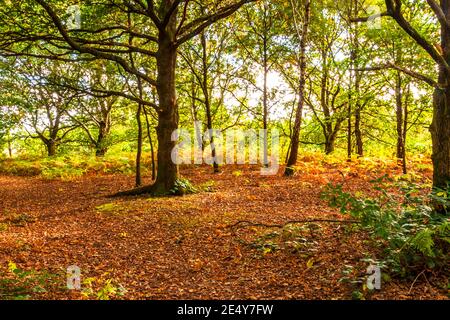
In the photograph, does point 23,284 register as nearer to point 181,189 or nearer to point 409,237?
point 409,237

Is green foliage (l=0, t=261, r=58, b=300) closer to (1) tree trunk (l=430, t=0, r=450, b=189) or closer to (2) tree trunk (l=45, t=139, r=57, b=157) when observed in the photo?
(1) tree trunk (l=430, t=0, r=450, b=189)

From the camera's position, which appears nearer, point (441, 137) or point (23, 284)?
point (23, 284)

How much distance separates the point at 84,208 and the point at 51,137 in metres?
16.0

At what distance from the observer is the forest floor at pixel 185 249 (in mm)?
4492

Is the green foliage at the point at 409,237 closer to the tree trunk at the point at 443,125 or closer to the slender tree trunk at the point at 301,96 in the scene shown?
the tree trunk at the point at 443,125

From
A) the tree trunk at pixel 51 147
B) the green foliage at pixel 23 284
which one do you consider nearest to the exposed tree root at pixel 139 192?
the green foliage at pixel 23 284

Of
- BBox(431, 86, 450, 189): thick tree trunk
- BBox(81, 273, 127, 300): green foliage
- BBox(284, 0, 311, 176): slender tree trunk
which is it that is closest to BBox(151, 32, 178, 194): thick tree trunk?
BBox(284, 0, 311, 176): slender tree trunk

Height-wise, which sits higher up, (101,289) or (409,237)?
(409,237)

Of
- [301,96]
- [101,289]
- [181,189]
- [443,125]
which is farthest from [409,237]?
[301,96]

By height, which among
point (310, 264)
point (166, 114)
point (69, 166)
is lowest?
point (310, 264)

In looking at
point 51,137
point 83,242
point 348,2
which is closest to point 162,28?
point 83,242

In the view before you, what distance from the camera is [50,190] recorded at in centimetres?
1375

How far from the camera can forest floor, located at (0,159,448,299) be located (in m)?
4.49

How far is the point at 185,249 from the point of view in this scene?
Answer: 636cm
